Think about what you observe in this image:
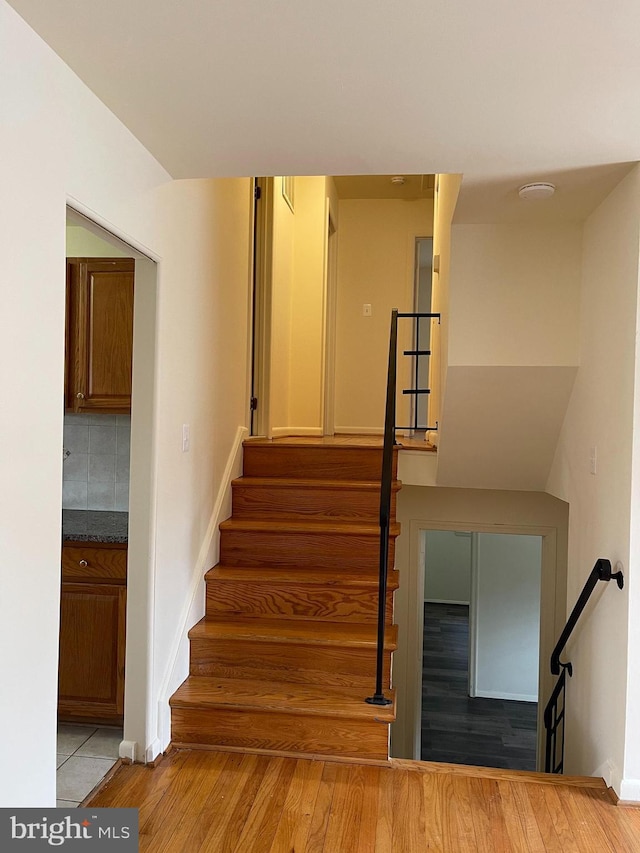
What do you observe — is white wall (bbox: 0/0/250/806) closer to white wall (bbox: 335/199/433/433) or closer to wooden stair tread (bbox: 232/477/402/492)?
wooden stair tread (bbox: 232/477/402/492)

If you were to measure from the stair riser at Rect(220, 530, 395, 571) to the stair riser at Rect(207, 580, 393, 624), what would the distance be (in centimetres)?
25

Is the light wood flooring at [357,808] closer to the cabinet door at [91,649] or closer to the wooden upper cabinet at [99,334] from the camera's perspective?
the cabinet door at [91,649]

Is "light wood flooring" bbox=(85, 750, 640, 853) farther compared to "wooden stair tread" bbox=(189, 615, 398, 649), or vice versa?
"wooden stair tread" bbox=(189, 615, 398, 649)

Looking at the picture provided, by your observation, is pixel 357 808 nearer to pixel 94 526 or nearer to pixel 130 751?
pixel 130 751

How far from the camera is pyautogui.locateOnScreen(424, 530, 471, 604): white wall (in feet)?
30.2

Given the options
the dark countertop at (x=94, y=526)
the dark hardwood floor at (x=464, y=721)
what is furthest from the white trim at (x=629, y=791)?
the dark hardwood floor at (x=464, y=721)

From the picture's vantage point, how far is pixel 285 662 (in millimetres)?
2951

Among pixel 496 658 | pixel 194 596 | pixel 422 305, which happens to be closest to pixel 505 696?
pixel 496 658

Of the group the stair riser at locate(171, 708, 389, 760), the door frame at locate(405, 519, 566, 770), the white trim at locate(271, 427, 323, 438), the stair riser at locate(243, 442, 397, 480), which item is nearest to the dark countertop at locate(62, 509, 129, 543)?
the stair riser at locate(171, 708, 389, 760)

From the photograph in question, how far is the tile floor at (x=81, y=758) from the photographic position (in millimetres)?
2418

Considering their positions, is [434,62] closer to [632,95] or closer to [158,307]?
[632,95]

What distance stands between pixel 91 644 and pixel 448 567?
7023 mm

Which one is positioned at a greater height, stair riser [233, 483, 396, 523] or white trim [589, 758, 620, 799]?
stair riser [233, 483, 396, 523]

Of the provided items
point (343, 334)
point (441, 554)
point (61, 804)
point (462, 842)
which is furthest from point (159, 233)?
point (441, 554)
